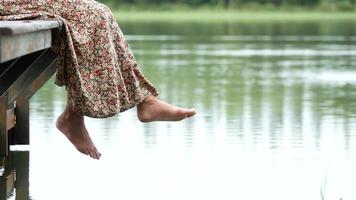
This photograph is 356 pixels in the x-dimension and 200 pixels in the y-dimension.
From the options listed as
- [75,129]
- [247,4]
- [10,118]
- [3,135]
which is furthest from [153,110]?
[247,4]

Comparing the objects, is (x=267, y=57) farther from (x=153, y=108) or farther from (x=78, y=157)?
(x=153, y=108)

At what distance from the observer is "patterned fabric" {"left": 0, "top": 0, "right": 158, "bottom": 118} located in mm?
6047

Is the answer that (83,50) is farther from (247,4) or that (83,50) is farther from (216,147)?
(247,4)

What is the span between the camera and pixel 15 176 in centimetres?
764

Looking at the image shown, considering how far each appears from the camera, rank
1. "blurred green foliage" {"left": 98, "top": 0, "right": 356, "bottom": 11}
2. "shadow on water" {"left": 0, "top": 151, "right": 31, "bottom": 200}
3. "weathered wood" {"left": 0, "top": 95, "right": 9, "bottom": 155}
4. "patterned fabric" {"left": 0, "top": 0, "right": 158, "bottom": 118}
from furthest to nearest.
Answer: "blurred green foliage" {"left": 98, "top": 0, "right": 356, "bottom": 11} < "weathered wood" {"left": 0, "top": 95, "right": 9, "bottom": 155} < "shadow on water" {"left": 0, "top": 151, "right": 31, "bottom": 200} < "patterned fabric" {"left": 0, "top": 0, "right": 158, "bottom": 118}

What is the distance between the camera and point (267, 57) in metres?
21.6

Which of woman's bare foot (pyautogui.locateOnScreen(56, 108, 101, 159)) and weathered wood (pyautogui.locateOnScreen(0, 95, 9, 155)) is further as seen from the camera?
weathered wood (pyautogui.locateOnScreen(0, 95, 9, 155))

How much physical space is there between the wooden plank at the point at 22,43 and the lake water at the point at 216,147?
127 centimetres

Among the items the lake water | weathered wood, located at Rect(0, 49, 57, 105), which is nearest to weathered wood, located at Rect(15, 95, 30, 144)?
the lake water

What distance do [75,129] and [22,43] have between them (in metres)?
1.49

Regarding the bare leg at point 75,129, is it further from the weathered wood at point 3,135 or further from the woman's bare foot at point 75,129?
the weathered wood at point 3,135

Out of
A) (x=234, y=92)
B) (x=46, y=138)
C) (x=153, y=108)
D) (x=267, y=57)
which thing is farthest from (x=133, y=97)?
(x=267, y=57)

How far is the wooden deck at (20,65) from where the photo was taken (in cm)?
486

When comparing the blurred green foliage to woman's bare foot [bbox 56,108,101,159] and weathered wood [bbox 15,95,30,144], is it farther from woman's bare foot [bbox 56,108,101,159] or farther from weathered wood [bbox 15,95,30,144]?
woman's bare foot [bbox 56,108,101,159]
